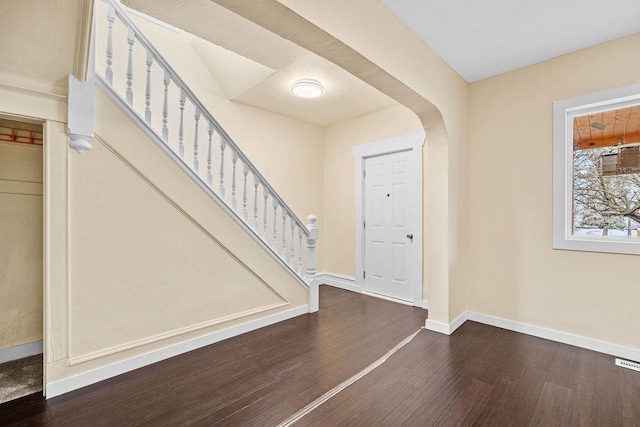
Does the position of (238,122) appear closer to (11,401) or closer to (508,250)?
(11,401)

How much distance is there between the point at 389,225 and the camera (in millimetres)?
4219

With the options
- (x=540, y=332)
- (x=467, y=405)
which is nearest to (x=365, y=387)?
(x=467, y=405)

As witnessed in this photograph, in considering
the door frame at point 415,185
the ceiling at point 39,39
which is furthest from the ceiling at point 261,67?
the ceiling at point 39,39

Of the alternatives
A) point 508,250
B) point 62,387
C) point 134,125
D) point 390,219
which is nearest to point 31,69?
point 134,125

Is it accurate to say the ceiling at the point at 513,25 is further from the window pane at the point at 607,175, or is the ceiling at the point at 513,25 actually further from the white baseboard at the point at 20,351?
the white baseboard at the point at 20,351

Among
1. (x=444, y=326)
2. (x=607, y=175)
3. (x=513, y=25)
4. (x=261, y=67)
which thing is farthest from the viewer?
(x=261, y=67)

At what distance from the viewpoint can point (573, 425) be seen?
5.54ft

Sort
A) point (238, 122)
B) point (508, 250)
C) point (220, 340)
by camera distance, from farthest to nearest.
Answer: point (238, 122) < point (508, 250) < point (220, 340)

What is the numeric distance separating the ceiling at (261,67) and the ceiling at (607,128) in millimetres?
2090

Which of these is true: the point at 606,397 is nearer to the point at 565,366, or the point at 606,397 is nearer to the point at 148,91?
the point at 565,366

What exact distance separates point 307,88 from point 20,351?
3654mm

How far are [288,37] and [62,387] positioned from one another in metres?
2.72

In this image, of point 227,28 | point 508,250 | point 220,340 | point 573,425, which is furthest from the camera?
point 508,250

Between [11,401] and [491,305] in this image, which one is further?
[491,305]
